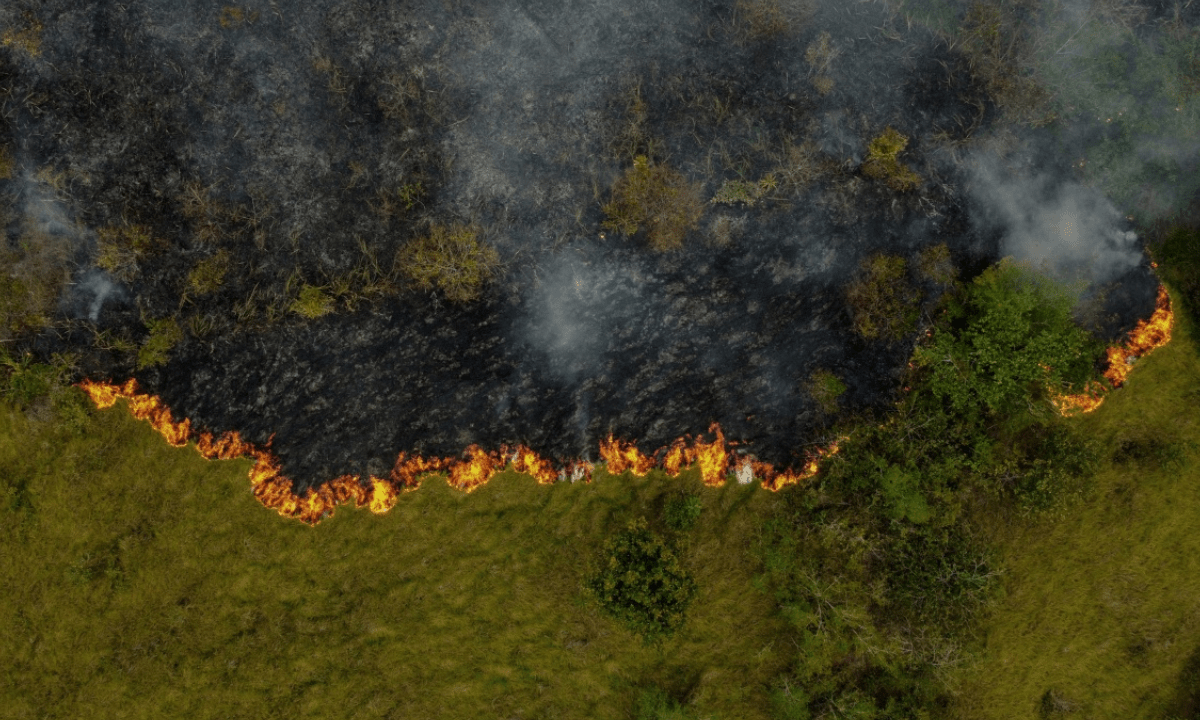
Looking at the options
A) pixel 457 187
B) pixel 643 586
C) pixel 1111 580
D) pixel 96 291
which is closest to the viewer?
pixel 643 586

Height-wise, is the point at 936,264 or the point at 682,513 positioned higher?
the point at 936,264

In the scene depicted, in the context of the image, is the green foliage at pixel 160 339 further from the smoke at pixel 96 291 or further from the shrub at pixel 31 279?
the shrub at pixel 31 279

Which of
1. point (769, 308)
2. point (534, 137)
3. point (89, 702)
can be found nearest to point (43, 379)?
point (89, 702)

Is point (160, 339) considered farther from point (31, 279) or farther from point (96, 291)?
point (31, 279)

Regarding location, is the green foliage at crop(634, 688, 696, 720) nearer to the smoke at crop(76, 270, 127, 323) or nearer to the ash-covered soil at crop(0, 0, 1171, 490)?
the ash-covered soil at crop(0, 0, 1171, 490)

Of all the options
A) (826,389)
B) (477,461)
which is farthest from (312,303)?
(826,389)

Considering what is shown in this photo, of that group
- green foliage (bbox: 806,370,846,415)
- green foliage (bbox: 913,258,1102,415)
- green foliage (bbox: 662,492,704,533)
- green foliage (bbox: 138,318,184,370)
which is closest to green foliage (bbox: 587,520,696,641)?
green foliage (bbox: 662,492,704,533)

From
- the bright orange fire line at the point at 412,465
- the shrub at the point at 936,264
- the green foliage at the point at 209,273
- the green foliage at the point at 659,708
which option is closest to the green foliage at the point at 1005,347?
the shrub at the point at 936,264
